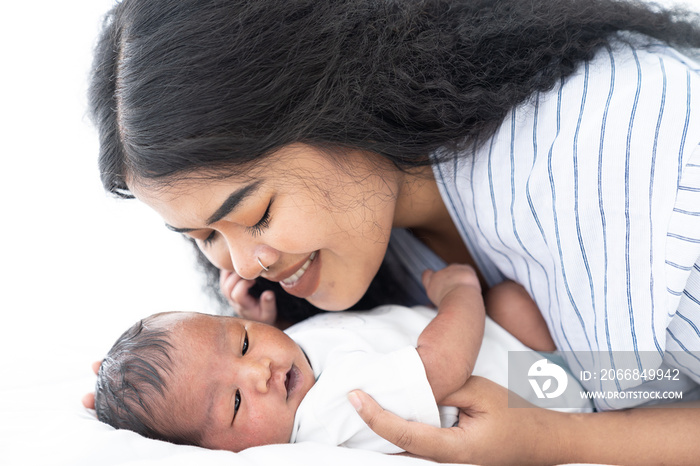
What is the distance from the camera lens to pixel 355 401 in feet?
3.47

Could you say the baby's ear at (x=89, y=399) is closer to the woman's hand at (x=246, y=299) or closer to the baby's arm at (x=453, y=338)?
the woman's hand at (x=246, y=299)

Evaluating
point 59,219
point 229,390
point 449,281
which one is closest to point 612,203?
point 449,281

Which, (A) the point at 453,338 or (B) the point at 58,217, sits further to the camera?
(B) the point at 58,217

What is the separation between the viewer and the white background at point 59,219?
183cm

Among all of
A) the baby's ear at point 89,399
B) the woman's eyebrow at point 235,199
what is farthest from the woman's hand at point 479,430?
the baby's ear at point 89,399

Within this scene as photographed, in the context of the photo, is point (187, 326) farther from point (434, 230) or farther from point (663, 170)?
point (663, 170)

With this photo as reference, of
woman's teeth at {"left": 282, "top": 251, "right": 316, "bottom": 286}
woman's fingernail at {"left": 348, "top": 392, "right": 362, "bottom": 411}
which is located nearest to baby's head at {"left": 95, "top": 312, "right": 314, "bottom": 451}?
woman's fingernail at {"left": 348, "top": 392, "right": 362, "bottom": 411}

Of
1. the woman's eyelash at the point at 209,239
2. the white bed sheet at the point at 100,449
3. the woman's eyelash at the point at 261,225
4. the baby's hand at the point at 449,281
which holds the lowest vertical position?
the white bed sheet at the point at 100,449

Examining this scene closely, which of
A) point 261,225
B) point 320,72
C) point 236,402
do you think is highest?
point 320,72

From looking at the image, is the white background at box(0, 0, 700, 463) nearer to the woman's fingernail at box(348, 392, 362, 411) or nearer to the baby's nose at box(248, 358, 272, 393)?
the baby's nose at box(248, 358, 272, 393)

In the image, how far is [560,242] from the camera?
3.62ft

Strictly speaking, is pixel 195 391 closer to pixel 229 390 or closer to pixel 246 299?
pixel 229 390

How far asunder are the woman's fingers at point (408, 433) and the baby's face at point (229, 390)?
15cm

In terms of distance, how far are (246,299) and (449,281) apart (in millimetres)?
581
